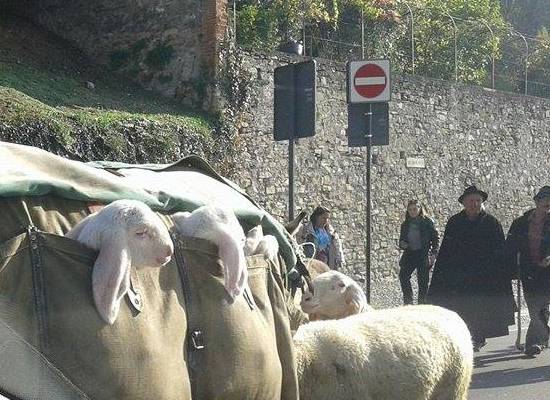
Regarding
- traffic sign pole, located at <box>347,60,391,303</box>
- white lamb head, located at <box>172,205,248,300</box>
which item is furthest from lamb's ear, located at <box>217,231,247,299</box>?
traffic sign pole, located at <box>347,60,391,303</box>

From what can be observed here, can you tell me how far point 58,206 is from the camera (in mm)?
3537

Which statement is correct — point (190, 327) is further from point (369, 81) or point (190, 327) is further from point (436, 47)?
point (436, 47)

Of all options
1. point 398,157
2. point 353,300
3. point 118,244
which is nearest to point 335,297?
point 353,300

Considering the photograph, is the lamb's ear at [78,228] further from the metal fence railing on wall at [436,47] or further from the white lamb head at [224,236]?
the metal fence railing on wall at [436,47]

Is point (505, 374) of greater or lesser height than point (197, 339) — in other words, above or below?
below

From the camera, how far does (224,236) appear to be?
3.86 meters

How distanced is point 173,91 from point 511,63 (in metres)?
A: 14.3

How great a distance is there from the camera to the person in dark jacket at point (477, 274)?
11.7 meters

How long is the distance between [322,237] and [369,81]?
232 cm

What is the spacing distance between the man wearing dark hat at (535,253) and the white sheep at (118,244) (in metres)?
9.01

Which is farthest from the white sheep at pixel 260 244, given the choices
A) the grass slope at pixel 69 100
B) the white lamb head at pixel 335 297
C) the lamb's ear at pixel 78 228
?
the grass slope at pixel 69 100

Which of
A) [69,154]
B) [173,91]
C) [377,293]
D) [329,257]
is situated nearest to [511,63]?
[377,293]

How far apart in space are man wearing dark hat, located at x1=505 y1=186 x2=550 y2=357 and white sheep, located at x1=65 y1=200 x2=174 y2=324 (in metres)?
9.01

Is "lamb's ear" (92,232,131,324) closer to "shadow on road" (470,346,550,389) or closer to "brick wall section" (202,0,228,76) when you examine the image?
"shadow on road" (470,346,550,389)
